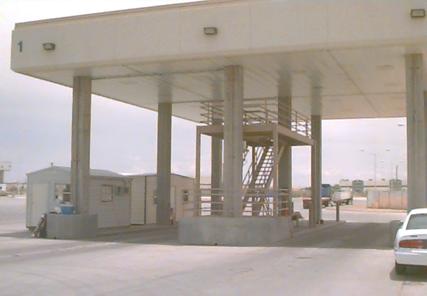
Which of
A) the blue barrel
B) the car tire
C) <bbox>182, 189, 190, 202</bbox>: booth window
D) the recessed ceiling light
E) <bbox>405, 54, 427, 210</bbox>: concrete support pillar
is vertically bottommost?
the car tire

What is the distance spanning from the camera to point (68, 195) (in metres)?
28.2

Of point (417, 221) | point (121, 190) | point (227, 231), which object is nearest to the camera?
point (417, 221)

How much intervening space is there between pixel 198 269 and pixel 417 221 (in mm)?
5168

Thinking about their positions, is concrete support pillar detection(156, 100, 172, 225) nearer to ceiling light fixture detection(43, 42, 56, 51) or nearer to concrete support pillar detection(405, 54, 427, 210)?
ceiling light fixture detection(43, 42, 56, 51)

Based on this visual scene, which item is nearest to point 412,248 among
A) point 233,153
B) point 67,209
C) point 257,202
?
point 233,153

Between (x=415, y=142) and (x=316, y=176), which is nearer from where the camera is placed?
(x=415, y=142)

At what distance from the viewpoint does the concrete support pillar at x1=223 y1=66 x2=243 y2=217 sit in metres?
23.1

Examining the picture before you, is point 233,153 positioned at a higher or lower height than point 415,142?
lower

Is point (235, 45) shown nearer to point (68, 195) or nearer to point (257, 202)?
point (257, 202)

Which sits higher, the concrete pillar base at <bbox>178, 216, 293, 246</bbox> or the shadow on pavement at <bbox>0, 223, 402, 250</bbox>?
the concrete pillar base at <bbox>178, 216, 293, 246</bbox>

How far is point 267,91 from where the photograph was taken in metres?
30.6

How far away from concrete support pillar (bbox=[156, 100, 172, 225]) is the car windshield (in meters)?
20.8

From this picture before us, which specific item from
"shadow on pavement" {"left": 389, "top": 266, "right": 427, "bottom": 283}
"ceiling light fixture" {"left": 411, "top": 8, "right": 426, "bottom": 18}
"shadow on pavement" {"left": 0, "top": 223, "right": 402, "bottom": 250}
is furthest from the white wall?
"shadow on pavement" {"left": 389, "top": 266, "right": 427, "bottom": 283}

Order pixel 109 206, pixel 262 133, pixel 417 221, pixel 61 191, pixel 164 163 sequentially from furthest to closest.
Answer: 1. pixel 164 163
2. pixel 109 206
3. pixel 61 191
4. pixel 262 133
5. pixel 417 221
